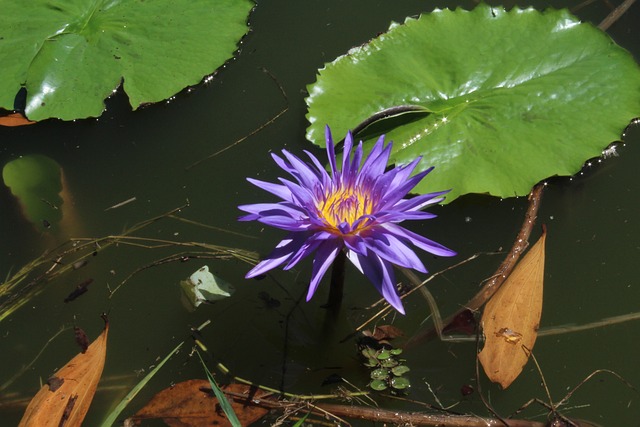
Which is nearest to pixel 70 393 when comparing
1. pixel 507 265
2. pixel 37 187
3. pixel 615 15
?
pixel 37 187

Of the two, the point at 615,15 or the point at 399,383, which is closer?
the point at 399,383

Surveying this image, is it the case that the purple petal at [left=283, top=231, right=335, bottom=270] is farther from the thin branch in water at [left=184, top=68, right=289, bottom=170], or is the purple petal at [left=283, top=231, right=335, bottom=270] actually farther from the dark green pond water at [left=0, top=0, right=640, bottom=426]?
the thin branch in water at [left=184, top=68, right=289, bottom=170]

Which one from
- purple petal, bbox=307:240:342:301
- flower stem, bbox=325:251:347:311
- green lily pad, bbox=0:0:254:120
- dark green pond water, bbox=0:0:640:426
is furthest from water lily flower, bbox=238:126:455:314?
green lily pad, bbox=0:0:254:120

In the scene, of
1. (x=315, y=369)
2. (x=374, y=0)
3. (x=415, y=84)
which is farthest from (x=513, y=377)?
(x=374, y=0)

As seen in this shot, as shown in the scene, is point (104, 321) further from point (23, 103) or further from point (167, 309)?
point (23, 103)

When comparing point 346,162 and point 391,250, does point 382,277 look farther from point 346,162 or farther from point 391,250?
point 346,162

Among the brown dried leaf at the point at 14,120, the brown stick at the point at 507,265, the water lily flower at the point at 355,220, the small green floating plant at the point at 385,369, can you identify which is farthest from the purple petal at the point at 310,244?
the brown dried leaf at the point at 14,120
